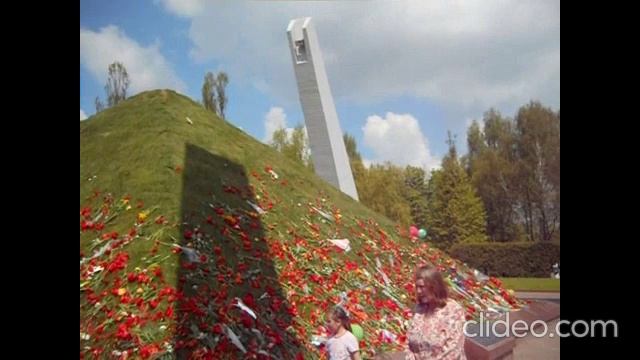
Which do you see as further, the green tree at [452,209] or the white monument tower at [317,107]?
the green tree at [452,209]

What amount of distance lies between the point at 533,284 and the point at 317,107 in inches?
195

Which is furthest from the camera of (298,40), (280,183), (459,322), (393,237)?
(298,40)

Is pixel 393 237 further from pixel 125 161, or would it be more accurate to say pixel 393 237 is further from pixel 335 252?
pixel 125 161

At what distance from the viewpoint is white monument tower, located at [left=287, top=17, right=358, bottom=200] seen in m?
10.2

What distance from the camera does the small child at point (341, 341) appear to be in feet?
11.7

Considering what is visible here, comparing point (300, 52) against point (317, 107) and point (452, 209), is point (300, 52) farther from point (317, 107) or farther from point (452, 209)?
point (452, 209)

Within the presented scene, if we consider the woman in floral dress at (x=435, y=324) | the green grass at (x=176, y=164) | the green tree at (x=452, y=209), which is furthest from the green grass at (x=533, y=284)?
the woman in floral dress at (x=435, y=324)

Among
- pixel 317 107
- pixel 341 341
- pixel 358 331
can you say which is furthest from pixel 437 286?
pixel 317 107

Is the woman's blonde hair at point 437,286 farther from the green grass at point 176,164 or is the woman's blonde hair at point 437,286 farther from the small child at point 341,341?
the green grass at point 176,164

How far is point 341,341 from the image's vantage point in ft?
11.8

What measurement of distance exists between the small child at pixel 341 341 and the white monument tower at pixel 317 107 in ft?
22.1
